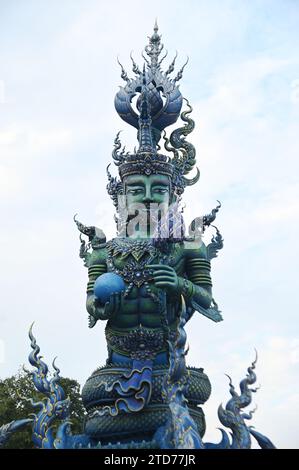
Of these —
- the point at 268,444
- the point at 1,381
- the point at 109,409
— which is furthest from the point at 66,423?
the point at 1,381

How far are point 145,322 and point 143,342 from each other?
1.03 ft

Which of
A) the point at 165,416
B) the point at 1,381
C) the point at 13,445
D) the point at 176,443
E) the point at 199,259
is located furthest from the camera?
the point at 1,381

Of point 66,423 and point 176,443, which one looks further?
point 66,423

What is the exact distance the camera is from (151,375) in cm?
1179

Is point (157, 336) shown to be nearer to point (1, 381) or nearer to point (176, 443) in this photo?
point (176, 443)

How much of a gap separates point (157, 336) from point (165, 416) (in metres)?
1.28

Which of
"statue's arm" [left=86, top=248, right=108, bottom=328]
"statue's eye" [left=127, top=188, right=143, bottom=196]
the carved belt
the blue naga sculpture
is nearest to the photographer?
the blue naga sculpture

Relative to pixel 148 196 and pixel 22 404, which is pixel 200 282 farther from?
pixel 22 404

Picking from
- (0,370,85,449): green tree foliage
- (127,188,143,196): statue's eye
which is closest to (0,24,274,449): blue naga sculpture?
(127,188,143,196): statue's eye

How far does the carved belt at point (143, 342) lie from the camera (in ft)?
39.7

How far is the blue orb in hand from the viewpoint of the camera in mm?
11828

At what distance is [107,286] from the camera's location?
466 inches

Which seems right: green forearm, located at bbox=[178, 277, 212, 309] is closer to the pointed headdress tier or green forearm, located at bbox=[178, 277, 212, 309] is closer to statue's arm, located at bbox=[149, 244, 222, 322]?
statue's arm, located at bbox=[149, 244, 222, 322]

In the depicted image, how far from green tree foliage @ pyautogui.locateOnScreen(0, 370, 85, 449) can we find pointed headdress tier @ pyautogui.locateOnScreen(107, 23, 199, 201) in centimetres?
998
